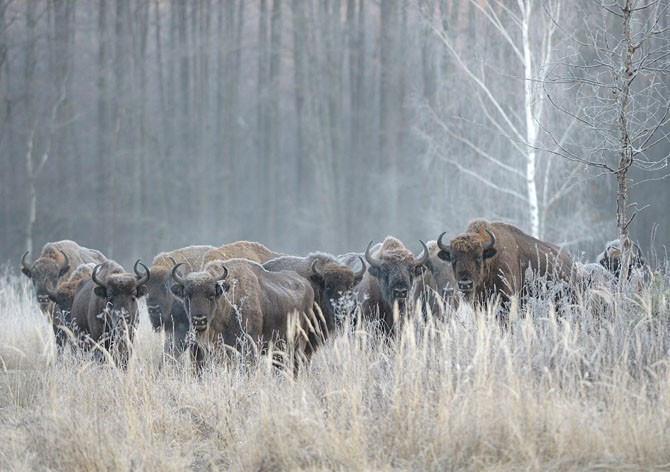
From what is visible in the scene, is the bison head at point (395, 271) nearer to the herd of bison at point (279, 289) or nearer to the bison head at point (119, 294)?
the herd of bison at point (279, 289)

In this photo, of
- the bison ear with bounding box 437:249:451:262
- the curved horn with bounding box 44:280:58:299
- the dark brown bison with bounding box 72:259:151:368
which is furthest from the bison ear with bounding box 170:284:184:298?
the bison ear with bounding box 437:249:451:262

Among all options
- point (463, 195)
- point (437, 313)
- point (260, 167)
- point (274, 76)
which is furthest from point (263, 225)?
point (437, 313)

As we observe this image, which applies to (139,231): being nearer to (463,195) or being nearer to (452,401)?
(463,195)

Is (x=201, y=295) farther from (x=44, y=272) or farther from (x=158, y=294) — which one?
(x=44, y=272)

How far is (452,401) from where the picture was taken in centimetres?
640

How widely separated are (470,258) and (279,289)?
266 centimetres

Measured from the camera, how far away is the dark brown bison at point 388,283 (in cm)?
1206

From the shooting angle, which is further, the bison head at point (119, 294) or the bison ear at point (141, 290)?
the bison ear at point (141, 290)

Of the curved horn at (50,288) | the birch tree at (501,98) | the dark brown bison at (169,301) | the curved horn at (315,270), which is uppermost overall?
the birch tree at (501,98)

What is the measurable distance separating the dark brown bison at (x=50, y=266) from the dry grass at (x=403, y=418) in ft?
23.6

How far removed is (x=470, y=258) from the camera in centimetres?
1213

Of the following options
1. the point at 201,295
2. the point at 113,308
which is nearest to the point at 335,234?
the point at 113,308

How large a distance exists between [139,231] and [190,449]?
2938 cm

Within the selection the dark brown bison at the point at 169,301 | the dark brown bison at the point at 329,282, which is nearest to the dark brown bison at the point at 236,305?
the dark brown bison at the point at 169,301
